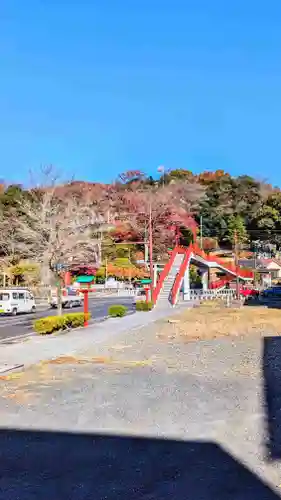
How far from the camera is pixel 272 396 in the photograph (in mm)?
8664

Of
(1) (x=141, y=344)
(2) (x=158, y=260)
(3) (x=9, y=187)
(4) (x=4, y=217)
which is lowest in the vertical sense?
(1) (x=141, y=344)

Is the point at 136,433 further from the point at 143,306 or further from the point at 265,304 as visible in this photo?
the point at 265,304

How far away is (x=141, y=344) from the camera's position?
1645 centimetres

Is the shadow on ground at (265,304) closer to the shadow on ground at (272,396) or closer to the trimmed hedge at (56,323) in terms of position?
the trimmed hedge at (56,323)

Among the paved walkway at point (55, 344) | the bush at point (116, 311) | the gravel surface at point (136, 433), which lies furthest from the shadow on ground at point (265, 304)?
the gravel surface at point (136, 433)

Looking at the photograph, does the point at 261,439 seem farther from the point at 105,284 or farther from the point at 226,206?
the point at 226,206

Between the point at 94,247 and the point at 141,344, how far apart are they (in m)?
40.1

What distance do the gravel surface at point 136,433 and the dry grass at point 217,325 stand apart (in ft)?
24.4

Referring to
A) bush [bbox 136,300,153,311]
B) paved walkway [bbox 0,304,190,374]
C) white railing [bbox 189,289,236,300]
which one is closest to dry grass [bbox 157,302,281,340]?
paved walkway [bbox 0,304,190,374]

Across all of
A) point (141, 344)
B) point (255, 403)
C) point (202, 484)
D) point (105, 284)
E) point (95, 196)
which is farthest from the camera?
point (95, 196)

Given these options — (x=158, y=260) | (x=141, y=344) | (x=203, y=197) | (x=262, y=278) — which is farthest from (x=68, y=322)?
(x=203, y=197)

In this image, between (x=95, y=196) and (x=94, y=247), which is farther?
(x=95, y=196)

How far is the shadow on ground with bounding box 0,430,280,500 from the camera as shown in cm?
459

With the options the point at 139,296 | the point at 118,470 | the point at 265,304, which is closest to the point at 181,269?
the point at 139,296
